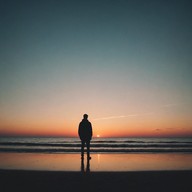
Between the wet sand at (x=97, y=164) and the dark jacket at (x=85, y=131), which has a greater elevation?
the dark jacket at (x=85, y=131)

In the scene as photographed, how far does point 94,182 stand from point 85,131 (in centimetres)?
453

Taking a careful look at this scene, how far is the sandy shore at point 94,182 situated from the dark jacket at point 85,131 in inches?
131

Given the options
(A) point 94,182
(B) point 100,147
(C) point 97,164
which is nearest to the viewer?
(A) point 94,182

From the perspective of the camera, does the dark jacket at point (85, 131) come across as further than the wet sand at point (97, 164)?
Yes

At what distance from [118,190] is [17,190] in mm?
2562

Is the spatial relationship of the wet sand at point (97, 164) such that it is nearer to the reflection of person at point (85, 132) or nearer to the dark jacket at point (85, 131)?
the reflection of person at point (85, 132)

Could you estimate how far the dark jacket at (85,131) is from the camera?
448 inches

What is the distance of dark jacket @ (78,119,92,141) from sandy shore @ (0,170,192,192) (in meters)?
3.32

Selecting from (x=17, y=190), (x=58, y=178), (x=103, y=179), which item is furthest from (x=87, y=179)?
(x=17, y=190)

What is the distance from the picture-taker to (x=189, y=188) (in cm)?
636

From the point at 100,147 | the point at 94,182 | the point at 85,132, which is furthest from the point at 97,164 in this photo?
the point at 100,147

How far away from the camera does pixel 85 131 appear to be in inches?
449

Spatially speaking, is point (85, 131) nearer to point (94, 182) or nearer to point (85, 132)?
point (85, 132)

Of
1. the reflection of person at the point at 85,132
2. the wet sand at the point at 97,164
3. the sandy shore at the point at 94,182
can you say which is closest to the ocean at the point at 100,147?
the wet sand at the point at 97,164
